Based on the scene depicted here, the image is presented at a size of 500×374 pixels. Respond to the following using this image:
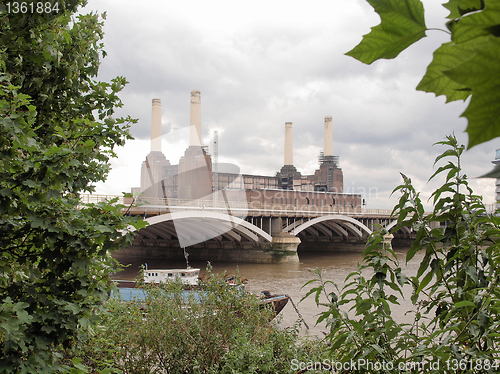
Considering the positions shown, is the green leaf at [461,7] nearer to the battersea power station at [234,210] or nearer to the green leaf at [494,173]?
the green leaf at [494,173]

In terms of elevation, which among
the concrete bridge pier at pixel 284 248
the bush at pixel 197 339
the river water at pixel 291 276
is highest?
the bush at pixel 197 339

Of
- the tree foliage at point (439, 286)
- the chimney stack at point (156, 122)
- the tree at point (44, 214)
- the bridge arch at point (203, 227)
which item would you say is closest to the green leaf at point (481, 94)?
the tree foliage at point (439, 286)

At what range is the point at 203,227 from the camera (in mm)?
32531

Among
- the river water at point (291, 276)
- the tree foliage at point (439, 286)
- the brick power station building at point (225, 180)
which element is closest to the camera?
the tree foliage at point (439, 286)

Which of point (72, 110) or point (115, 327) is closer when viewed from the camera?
point (72, 110)

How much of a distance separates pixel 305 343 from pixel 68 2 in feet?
16.9

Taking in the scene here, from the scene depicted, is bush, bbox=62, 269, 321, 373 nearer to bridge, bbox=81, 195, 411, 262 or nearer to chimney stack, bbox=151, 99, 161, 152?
bridge, bbox=81, 195, 411, 262

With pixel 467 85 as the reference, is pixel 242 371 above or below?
below

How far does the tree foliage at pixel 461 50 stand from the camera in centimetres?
26

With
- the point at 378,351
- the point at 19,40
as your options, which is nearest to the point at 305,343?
the point at 378,351

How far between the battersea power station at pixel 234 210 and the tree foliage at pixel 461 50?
887 inches

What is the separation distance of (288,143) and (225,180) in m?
11.2

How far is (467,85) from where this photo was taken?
26 cm

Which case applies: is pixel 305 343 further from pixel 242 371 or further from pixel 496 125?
pixel 496 125
